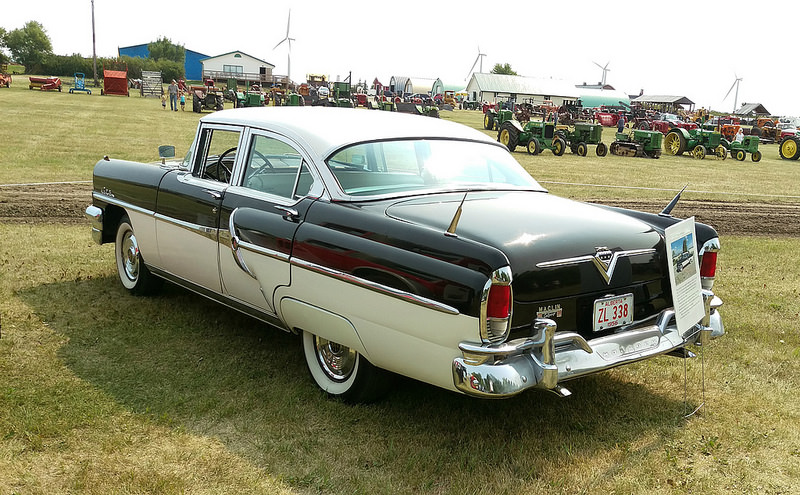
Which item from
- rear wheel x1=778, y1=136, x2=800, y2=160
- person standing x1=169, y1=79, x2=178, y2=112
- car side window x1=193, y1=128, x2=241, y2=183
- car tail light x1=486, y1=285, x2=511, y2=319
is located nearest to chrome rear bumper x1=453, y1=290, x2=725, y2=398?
car tail light x1=486, y1=285, x2=511, y2=319

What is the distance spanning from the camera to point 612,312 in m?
3.71

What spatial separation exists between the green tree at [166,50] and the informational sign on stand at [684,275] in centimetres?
13658

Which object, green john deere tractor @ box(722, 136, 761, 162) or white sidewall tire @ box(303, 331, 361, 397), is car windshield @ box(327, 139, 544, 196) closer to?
white sidewall tire @ box(303, 331, 361, 397)

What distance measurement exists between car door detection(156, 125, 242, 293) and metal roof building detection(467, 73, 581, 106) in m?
83.4

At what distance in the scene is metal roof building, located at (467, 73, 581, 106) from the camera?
88706mm

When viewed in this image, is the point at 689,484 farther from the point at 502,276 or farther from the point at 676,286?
the point at 502,276

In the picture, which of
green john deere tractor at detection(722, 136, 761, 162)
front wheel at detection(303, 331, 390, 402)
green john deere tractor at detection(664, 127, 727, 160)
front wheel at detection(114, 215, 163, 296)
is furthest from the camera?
green john deere tractor at detection(664, 127, 727, 160)

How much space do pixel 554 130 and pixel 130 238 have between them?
828 inches

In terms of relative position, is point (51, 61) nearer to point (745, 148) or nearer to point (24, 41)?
point (24, 41)

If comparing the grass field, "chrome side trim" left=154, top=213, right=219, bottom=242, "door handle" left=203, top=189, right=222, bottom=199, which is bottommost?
the grass field

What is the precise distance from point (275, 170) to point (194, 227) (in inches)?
30.0

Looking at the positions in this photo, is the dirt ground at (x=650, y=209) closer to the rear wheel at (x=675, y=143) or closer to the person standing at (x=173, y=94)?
the rear wheel at (x=675, y=143)

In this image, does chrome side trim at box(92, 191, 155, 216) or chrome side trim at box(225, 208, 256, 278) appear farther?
chrome side trim at box(92, 191, 155, 216)

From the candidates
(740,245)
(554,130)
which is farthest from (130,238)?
(554,130)
